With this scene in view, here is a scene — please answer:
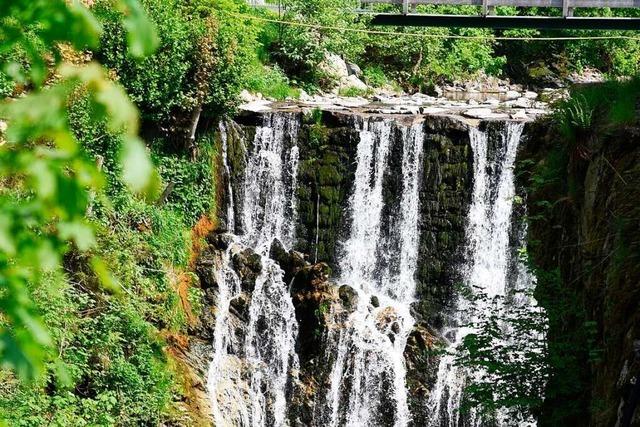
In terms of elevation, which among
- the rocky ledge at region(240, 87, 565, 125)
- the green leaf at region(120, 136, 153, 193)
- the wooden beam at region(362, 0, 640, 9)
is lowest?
the rocky ledge at region(240, 87, 565, 125)

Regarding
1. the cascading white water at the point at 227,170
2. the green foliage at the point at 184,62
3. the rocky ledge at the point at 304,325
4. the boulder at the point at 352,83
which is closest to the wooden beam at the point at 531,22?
the green foliage at the point at 184,62

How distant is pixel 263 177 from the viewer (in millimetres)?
17688

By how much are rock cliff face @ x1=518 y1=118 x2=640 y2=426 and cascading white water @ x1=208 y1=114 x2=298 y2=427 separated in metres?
8.17

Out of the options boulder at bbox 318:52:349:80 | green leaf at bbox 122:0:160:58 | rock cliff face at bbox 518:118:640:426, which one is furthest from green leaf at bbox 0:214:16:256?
boulder at bbox 318:52:349:80

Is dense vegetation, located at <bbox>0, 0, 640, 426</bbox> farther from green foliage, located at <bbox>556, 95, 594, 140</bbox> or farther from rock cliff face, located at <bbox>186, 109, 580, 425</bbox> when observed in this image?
rock cliff face, located at <bbox>186, 109, 580, 425</bbox>

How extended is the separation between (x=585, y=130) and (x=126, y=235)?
8.69m

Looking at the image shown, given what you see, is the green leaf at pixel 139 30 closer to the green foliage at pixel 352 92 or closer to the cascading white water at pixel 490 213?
the cascading white water at pixel 490 213

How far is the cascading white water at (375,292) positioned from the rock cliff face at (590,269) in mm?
7538

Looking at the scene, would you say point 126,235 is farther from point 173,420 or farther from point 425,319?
point 425,319

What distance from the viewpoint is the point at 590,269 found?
23.7ft

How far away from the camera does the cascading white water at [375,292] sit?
1627 cm

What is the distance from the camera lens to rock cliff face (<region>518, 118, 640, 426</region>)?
614 cm

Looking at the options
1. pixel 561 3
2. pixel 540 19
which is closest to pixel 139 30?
pixel 540 19

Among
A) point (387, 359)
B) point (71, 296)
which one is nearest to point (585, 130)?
point (71, 296)
